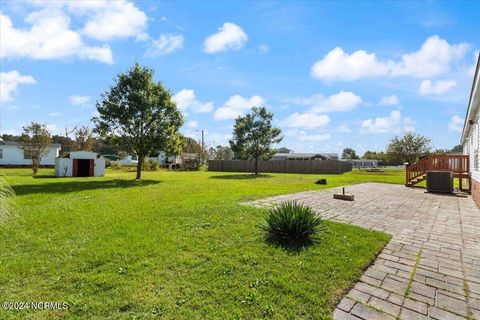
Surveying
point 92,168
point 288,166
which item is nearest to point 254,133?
point 288,166

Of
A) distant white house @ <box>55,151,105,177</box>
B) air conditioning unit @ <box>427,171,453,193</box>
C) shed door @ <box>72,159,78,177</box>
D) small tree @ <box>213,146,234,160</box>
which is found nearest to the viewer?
air conditioning unit @ <box>427,171,453,193</box>

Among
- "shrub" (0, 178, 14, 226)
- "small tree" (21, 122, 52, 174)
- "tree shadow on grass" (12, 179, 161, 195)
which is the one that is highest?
"small tree" (21, 122, 52, 174)

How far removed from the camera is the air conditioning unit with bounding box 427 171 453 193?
1091 cm

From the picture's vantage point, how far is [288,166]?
104 feet

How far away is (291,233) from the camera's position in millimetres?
4039

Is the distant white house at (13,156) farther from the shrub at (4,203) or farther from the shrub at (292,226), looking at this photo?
the shrub at (292,226)

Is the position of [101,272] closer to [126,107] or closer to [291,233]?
[291,233]

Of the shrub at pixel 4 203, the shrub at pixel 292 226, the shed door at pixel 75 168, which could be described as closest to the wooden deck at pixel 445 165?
the shrub at pixel 292 226

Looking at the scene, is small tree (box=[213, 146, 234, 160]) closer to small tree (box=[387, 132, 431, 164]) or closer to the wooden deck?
small tree (box=[387, 132, 431, 164])

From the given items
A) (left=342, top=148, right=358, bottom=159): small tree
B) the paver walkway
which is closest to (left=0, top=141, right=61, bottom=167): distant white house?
the paver walkway

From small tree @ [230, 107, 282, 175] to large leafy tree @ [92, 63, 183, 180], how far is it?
932 cm

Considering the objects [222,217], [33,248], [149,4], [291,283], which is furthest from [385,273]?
[149,4]

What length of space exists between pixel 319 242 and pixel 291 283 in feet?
4.66

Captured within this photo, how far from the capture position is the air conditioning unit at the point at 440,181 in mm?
10914
